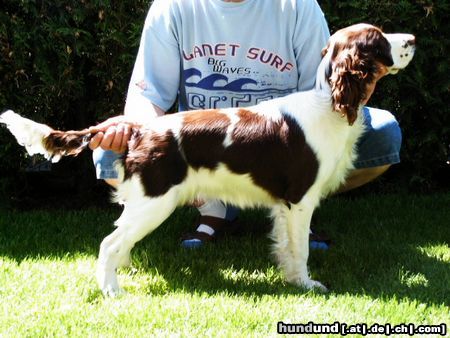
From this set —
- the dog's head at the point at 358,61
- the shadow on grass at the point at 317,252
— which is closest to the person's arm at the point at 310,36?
the dog's head at the point at 358,61

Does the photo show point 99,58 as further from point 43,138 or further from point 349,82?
point 349,82

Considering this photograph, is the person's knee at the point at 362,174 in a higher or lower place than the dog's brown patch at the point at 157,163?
lower

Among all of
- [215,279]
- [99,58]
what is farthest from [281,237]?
[99,58]

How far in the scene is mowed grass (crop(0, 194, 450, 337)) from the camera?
247 centimetres

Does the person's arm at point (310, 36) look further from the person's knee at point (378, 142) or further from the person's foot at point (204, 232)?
the person's foot at point (204, 232)

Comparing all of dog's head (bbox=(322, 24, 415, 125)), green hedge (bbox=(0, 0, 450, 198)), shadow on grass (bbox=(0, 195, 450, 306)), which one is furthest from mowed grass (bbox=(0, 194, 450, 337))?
dog's head (bbox=(322, 24, 415, 125))

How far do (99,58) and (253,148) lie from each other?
5.67 feet

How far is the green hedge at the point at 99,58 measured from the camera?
156 inches

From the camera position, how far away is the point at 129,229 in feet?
9.23

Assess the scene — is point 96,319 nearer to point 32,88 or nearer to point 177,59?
point 177,59

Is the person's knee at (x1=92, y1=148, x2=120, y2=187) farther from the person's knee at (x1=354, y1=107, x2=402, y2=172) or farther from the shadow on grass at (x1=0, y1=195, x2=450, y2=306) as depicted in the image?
the person's knee at (x1=354, y1=107, x2=402, y2=172)

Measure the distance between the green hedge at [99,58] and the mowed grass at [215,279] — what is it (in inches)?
27.3

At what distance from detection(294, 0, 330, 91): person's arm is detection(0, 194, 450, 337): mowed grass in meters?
0.99

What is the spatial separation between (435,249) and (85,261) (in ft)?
6.10
